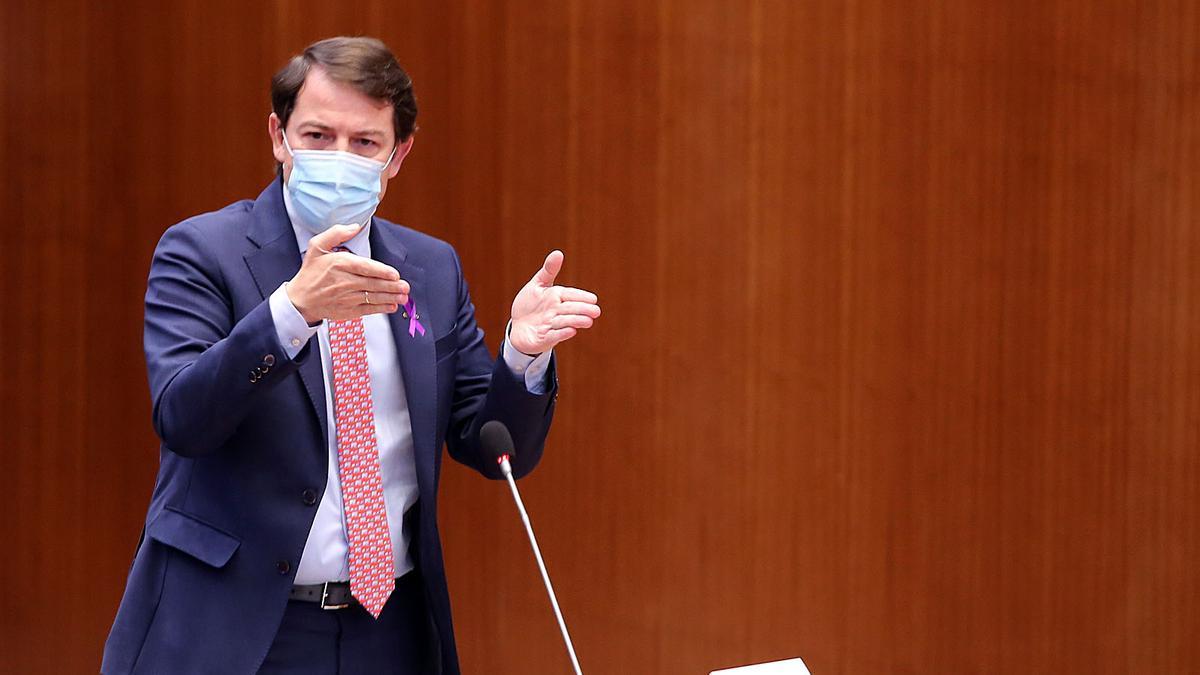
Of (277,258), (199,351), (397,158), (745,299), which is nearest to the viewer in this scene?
(199,351)

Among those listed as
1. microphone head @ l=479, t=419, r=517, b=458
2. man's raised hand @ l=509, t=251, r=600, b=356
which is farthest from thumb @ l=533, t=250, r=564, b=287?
microphone head @ l=479, t=419, r=517, b=458

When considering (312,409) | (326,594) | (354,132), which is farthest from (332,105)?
(326,594)

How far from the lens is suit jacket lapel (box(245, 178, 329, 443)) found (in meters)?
1.52

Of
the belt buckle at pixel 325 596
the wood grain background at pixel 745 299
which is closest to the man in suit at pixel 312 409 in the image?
the belt buckle at pixel 325 596

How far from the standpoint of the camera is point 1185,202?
9.86 feet

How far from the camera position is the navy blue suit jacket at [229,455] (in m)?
1.39

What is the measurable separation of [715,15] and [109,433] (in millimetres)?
1690

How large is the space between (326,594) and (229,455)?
0.21 metres

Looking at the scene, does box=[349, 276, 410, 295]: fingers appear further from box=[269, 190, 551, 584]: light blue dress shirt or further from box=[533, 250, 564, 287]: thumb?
box=[533, 250, 564, 287]: thumb

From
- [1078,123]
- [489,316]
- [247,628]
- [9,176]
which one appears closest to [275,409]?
[247,628]

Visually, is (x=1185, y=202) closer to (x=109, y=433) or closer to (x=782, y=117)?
(x=782, y=117)

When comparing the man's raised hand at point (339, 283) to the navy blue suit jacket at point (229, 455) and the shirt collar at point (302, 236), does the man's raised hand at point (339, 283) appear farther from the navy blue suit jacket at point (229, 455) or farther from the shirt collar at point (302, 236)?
the shirt collar at point (302, 236)

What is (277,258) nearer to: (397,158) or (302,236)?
(302,236)

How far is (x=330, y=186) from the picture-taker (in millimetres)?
1563
